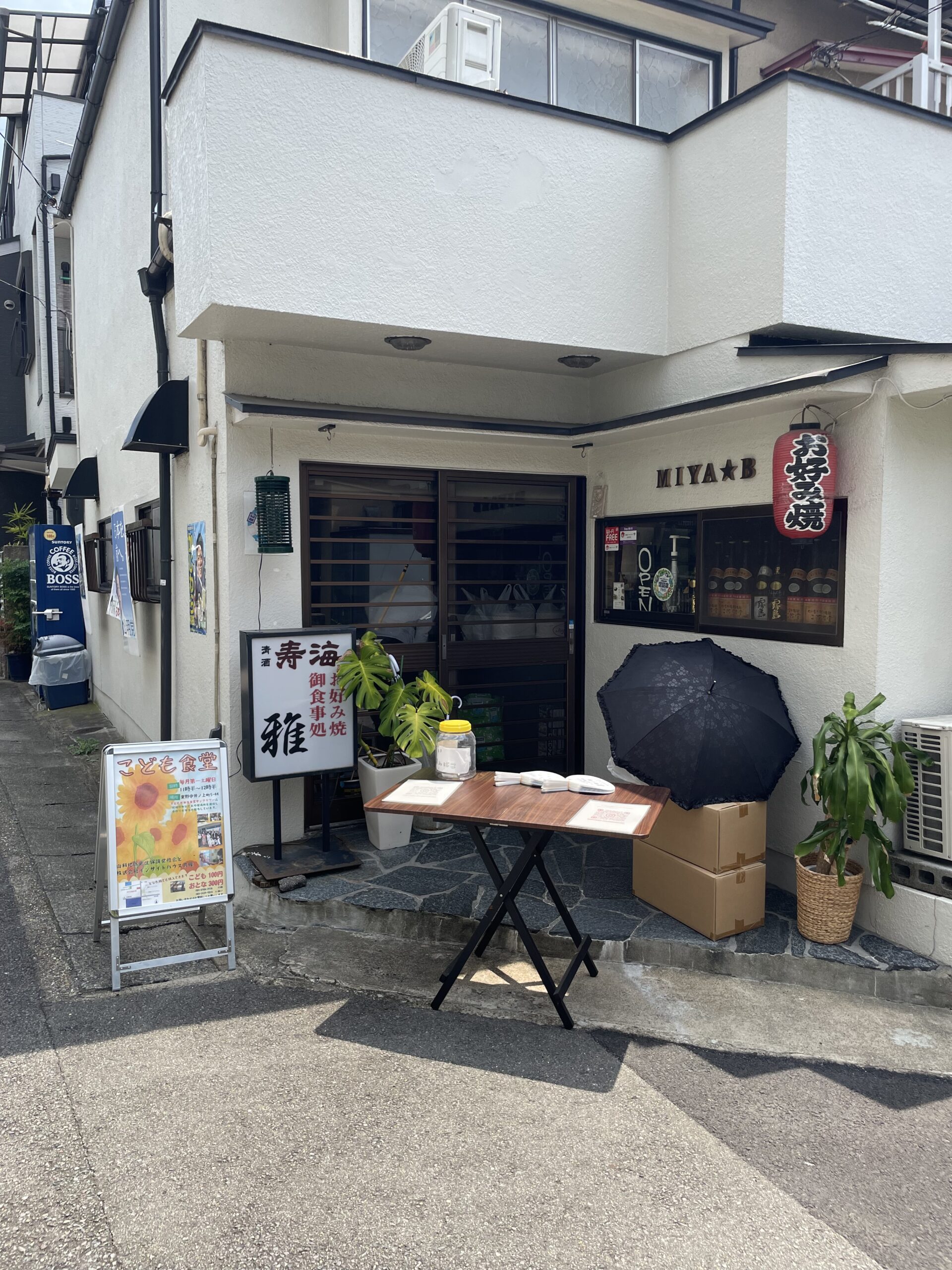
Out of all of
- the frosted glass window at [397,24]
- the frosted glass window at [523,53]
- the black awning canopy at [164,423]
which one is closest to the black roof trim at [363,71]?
the frosted glass window at [397,24]

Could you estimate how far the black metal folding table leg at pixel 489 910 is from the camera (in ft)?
15.6

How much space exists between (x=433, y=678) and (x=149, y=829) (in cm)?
256

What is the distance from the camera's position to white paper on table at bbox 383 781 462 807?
15.6 ft

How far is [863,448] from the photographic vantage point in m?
5.49

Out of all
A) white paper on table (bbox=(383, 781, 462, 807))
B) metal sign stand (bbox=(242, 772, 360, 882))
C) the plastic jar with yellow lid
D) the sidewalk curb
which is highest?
the plastic jar with yellow lid

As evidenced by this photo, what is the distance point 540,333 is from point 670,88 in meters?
3.46

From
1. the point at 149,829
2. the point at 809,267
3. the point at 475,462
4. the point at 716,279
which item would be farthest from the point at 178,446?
the point at 809,267

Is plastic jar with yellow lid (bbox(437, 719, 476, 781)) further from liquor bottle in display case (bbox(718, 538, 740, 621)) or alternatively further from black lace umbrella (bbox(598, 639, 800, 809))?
liquor bottle in display case (bbox(718, 538, 740, 621))

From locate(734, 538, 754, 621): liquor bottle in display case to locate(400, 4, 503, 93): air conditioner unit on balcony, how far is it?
12.1 feet

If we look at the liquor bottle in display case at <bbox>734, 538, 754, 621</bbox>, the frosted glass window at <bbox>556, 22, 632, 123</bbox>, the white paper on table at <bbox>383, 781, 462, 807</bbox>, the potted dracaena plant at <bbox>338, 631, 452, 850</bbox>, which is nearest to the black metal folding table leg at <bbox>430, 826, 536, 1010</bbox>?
the white paper on table at <bbox>383, 781, 462, 807</bbox>

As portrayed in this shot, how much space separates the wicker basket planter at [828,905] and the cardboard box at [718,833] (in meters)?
0.34

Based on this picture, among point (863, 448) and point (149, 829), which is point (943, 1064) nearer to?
point (863, 448)

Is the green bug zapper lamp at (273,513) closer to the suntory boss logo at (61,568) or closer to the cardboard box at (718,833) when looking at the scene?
the cardboard box at (718,833)

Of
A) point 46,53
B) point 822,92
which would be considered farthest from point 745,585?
point 46,53
